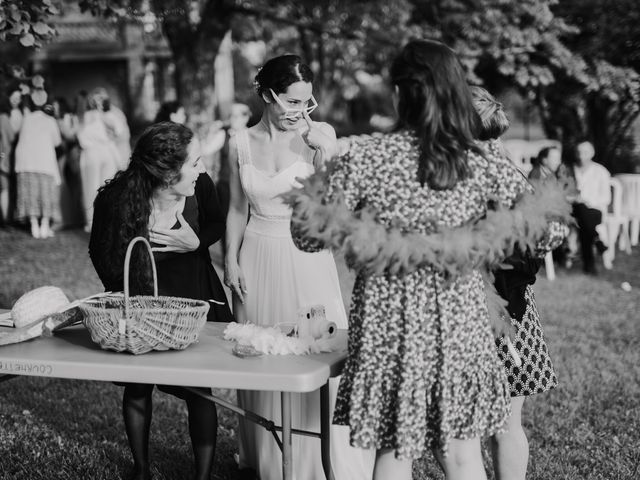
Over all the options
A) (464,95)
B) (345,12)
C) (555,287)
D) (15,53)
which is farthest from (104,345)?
(15,53)

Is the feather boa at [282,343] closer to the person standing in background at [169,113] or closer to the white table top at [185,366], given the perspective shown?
the white table top at [185,366]

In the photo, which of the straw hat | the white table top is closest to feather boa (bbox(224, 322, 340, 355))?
the white table top

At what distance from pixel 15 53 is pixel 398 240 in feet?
62.7

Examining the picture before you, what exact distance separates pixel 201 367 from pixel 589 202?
25.7 feet

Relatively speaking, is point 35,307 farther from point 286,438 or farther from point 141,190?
point 286,438

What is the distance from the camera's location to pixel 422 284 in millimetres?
2518

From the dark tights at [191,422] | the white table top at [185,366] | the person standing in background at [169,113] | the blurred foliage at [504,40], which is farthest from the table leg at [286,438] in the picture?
the blurred foliage at [504,40]

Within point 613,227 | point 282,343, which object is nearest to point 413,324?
point 282,343

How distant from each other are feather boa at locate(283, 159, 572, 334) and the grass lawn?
5.65ft

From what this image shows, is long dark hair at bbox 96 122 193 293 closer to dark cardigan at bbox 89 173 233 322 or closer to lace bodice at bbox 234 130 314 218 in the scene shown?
dark cardigan at bbox 89 173 233 322

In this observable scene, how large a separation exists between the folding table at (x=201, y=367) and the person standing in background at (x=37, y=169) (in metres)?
8.95

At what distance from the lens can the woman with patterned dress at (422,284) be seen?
2.47m

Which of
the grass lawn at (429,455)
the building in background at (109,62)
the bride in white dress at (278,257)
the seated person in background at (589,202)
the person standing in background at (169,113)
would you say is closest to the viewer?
the bride in white dress at (278,257)

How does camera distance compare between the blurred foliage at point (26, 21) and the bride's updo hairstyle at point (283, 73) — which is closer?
the bride's updo hairstyle at point (283, 73)
